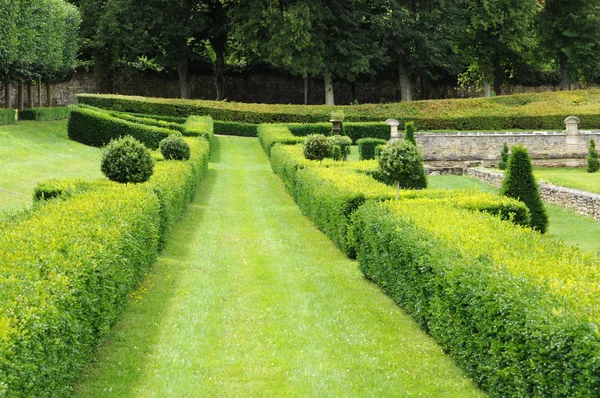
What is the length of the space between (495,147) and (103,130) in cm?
1885

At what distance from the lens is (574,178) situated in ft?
95.9

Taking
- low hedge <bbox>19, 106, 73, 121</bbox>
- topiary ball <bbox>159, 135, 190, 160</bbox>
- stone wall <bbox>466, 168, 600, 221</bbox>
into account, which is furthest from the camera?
low hedge <bbox>19, 106, 73, 121</bbox>

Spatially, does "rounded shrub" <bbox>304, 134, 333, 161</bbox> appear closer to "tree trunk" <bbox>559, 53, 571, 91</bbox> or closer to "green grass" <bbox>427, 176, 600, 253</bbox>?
"green grass" <bbox>427, 176, 600, 253</bbox>

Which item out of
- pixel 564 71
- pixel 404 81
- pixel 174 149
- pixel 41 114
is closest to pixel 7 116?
pixel 41 114

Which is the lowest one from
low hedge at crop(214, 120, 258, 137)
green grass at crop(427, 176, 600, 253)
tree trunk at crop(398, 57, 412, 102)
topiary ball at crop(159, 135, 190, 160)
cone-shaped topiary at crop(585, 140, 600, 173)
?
green grass at crop(427, 176, 600, 253)

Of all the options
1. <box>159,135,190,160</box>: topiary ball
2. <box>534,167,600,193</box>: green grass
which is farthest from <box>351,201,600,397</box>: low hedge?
<box>534,167,600,193</box>: green grass

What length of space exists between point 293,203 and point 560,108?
94.3ft

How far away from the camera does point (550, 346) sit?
5.90 meters

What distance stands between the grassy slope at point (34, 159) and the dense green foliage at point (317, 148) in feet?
24.8

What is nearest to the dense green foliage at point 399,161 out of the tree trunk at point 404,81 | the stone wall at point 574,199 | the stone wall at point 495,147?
the stone wall at point 574,199

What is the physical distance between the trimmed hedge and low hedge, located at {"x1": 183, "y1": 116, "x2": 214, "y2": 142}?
3.66 metres

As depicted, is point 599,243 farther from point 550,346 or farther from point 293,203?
point 550,346

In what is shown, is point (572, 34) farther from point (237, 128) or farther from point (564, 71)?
point (237, 128)

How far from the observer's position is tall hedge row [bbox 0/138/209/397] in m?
5.92
